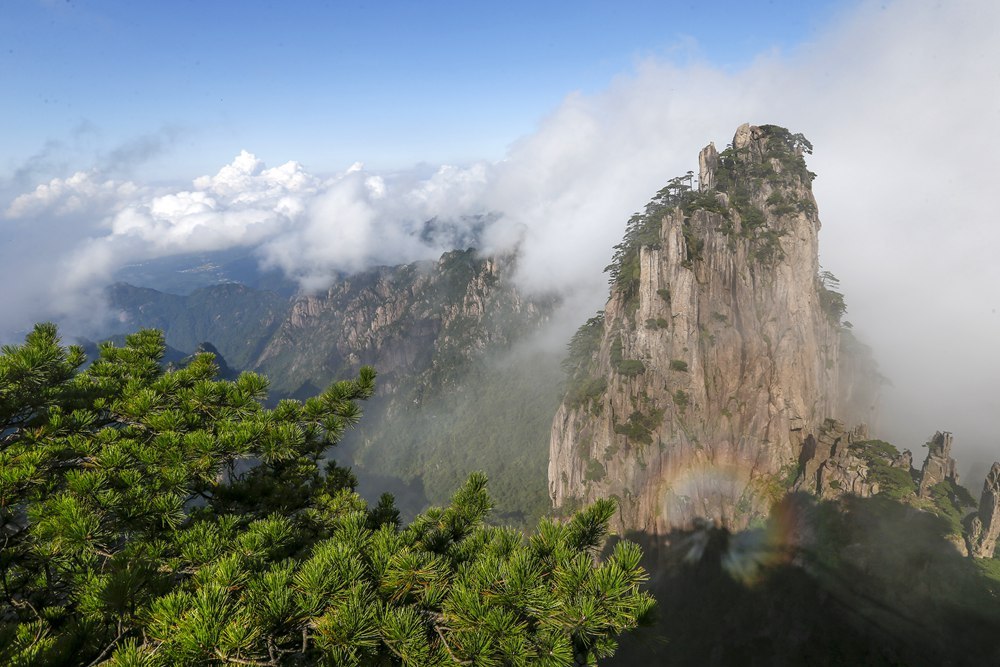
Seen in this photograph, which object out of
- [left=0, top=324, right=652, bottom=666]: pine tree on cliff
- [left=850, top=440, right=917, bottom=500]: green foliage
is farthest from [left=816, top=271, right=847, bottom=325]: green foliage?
[left=0, top=324, right=652, bottom=666]: pine tree on cliff

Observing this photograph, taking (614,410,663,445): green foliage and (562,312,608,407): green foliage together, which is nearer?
(614,410,663,445): green foliage

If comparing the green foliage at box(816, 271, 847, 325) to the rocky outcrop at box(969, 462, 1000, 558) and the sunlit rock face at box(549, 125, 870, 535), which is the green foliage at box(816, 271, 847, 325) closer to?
the sunlit rock face at box(549, 125, 870, 535)

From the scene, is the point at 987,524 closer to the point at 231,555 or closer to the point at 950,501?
the point at 950,501

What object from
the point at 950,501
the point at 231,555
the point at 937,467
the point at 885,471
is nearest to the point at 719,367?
the point at 885,471

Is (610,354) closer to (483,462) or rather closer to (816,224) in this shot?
(816,224)

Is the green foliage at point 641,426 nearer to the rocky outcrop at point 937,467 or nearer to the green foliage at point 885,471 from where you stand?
the green foliage at point 885,471
